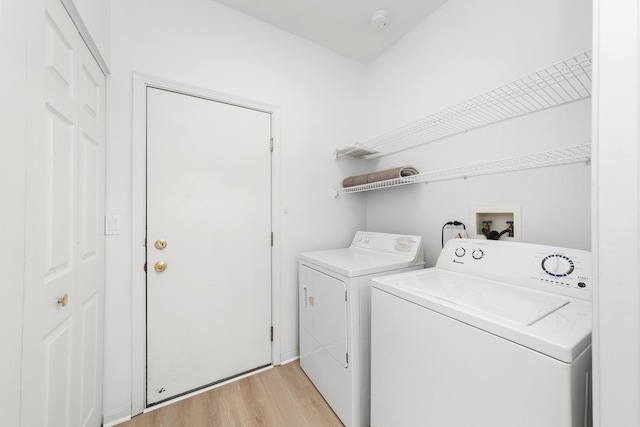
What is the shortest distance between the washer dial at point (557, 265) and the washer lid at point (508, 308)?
10cm

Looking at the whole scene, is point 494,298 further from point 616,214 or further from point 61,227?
point 61,227

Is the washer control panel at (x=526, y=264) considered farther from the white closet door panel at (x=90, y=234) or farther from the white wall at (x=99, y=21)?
the white wall at (x=99, y=21)

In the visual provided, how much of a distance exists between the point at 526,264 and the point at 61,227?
1971 millimetres

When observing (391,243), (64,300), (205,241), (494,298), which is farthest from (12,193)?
(391,243)

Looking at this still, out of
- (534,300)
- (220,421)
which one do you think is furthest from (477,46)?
(220,421)

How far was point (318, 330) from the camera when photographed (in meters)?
1.71

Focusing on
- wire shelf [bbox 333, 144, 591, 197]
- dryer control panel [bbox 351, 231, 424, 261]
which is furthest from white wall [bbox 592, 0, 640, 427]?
dryer control panel [bbox 351, 231, 424, 261]

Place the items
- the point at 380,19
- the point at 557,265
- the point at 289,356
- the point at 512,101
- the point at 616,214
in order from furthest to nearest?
the point at 289,356 → the point at 380,19 → the point at 512,101 → the point at 557,265 → the point at 616,214

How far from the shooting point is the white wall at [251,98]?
150cm

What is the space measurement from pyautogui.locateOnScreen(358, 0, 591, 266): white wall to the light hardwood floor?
132 cm

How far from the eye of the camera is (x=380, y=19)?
1.90 meters

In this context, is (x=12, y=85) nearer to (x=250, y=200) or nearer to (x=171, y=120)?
(x=171, y=120)

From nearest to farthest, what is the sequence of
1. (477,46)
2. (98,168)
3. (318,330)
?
(98,168), (477,46), (318,330)

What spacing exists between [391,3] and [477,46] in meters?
0.69
